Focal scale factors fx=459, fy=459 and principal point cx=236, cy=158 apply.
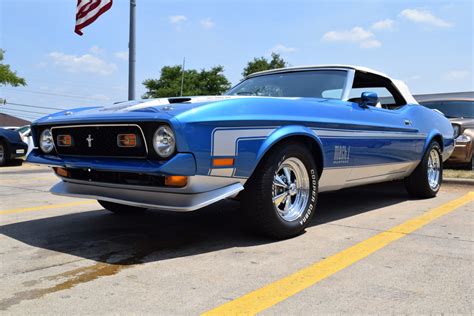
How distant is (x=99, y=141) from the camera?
10.8 feet

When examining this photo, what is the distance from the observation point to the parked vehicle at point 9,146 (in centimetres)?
1195

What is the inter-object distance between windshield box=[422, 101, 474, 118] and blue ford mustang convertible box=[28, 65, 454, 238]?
16.1ft

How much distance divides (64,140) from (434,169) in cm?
456

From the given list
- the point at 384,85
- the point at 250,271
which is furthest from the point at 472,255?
the point at 384,85

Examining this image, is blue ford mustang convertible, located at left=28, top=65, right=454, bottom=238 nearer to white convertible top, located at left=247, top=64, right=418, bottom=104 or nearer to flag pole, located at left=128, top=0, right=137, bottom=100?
white convertible top, located at left=247, top=64, right=418, bottom=104

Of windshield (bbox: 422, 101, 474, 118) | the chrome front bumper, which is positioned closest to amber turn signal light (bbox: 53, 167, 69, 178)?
the chrome front bumper

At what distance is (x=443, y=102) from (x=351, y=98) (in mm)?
5363

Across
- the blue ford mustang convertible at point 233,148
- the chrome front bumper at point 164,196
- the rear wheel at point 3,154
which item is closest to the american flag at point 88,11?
the rear wheel at point 3,154

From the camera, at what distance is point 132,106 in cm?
335

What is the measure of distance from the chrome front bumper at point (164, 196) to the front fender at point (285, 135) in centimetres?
30

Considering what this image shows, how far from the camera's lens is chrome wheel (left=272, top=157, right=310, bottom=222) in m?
3.52

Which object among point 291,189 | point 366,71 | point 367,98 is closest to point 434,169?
point 366,71

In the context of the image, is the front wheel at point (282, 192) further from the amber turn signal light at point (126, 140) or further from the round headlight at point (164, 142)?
the amber turn signal light at point (126, 140)

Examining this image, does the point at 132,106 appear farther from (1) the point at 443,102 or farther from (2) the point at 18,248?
(1) the point at 443,102
